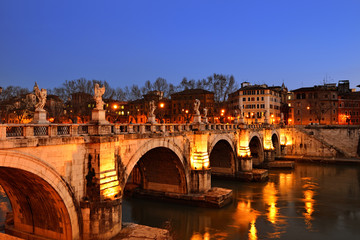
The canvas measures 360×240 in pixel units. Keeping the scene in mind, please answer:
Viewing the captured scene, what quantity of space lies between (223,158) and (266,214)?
38.2 feet

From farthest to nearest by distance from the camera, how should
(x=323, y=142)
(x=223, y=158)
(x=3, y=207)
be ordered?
(x=323, y=142), (x=223, y=158), (x=3, y=207)

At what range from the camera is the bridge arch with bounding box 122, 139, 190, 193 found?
67.6 feet

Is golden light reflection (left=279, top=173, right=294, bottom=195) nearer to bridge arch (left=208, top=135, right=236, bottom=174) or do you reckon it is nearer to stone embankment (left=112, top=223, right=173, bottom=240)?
bridge arch (left=208, top=135, right=236, bottom=174)

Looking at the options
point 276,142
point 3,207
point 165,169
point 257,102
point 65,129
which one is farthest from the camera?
point 257,102

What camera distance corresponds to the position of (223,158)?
31906 millimetres

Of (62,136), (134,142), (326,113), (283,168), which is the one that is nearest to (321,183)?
(283,168)

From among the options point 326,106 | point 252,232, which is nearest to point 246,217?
point 252,232

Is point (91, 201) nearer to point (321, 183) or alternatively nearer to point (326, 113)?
point (321, 183)

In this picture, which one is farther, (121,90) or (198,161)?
(121,90)

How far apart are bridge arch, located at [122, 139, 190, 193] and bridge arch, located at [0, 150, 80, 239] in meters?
7.53

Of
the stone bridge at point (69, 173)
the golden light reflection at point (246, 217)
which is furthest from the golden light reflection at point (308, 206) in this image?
the stone bridge at point (69, 173)

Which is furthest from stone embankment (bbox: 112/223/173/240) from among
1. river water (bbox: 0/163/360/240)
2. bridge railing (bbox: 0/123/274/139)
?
bridge railing (bbox: 0/123/274/139)

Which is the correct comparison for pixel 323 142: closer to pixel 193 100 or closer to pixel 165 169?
pixel 193 100

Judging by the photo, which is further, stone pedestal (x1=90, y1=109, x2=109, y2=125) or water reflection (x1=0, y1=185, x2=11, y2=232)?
water reflection (x1=0, y1=185, x2=11, y2=232)
